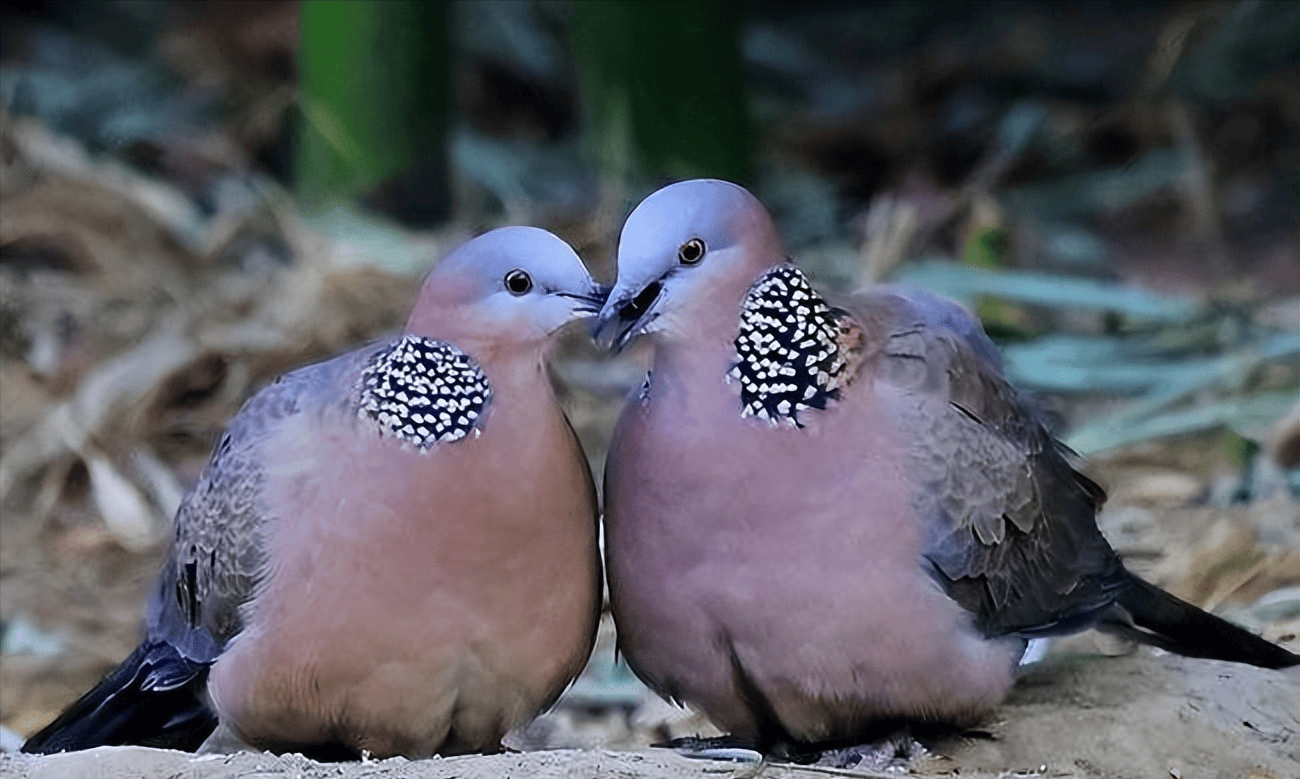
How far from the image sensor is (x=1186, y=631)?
3.10 m

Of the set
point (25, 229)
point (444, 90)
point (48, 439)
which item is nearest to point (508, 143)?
point (444, 90)

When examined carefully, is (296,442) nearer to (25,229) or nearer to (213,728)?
(213,728)

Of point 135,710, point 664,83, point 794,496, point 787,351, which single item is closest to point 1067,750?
point 794,496

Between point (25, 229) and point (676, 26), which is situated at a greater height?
point (676, 26)

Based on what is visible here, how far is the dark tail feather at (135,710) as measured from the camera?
111 inches

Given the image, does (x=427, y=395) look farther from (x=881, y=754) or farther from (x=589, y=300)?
(x=881, y=754)

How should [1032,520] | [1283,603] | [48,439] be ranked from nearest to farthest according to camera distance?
[1032,520]
[1283,603]
[48,439]

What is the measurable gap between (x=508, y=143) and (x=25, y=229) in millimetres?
1840

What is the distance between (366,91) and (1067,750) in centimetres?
324

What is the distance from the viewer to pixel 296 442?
2.63 m

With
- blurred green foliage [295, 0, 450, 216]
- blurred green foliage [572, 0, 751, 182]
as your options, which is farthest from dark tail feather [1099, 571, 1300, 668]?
blurred green foliage [295, 0, 450, 216]

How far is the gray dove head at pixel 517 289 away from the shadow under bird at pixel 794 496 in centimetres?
8

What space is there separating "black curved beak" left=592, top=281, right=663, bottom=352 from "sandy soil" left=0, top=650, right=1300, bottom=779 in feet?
1.71

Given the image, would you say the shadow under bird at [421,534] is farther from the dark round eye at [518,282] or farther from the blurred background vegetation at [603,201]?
the blurred background vegetation at [603,201]
